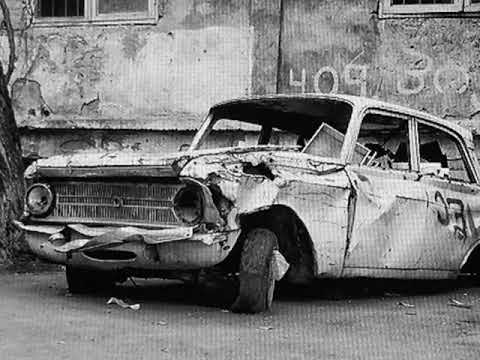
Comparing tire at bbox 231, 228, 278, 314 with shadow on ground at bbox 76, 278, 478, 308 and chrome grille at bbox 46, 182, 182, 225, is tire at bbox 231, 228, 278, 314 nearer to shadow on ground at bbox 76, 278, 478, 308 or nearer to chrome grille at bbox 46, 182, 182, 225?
shadow on ground at bbox 76, 278, 478, 308

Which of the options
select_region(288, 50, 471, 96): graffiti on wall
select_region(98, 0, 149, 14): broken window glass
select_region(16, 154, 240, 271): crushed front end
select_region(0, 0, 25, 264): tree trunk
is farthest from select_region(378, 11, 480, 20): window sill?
select_region(16, 154, 240, 271): crushed front end

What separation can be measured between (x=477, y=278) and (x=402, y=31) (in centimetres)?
369

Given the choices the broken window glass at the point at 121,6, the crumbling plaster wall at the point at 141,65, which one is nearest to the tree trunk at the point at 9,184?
the crumbling plaster wall at the point at 141,65

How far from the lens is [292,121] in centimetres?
743

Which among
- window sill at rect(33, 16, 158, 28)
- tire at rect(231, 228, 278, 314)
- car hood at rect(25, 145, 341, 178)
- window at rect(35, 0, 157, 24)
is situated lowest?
tire at rect(231, 228, 278, 314)

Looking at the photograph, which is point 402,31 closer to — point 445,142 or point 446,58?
point 446,58

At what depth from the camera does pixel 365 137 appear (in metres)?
7.00

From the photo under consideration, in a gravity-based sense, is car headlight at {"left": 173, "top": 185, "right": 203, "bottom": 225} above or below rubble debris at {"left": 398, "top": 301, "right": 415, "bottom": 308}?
above

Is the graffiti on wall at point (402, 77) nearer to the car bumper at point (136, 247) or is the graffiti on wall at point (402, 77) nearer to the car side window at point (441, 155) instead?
the car side window at point (441, 155)

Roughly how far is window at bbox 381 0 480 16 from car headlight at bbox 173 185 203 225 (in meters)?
5.90

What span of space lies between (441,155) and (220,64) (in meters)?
4.23

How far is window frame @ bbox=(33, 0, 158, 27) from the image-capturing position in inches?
459

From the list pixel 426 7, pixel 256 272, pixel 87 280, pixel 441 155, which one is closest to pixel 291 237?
pixel 256 272

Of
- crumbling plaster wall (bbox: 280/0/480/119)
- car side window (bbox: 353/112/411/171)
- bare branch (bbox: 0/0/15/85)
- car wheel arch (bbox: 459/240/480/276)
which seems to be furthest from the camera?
bare branch (bbox: 0/0/15/85)
